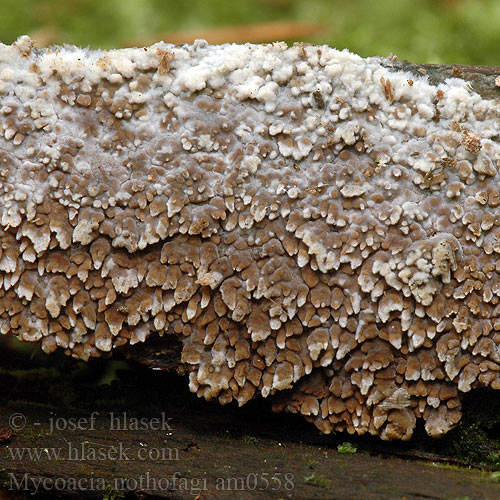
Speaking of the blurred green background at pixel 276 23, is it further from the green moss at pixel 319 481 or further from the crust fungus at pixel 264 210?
the green moss at pixel 319 481

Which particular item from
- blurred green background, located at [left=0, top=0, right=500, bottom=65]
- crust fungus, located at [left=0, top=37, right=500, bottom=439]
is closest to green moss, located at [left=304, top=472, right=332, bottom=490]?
crust fungus, located at [left=0, top=37, right=500, bottom=439]

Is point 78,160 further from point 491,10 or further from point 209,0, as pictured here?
point 491,10

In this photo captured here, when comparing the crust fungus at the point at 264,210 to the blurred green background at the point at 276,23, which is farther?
the blurred green background at the point at 276,23

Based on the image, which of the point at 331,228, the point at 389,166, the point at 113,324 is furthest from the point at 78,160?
the point at 389,166

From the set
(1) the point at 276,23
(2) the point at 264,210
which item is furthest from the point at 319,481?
(1) the point at 276,23

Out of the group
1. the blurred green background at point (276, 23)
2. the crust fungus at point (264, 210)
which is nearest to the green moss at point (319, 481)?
the crust fungus at point (264, 210)

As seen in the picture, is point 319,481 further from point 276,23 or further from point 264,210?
point 276,23
